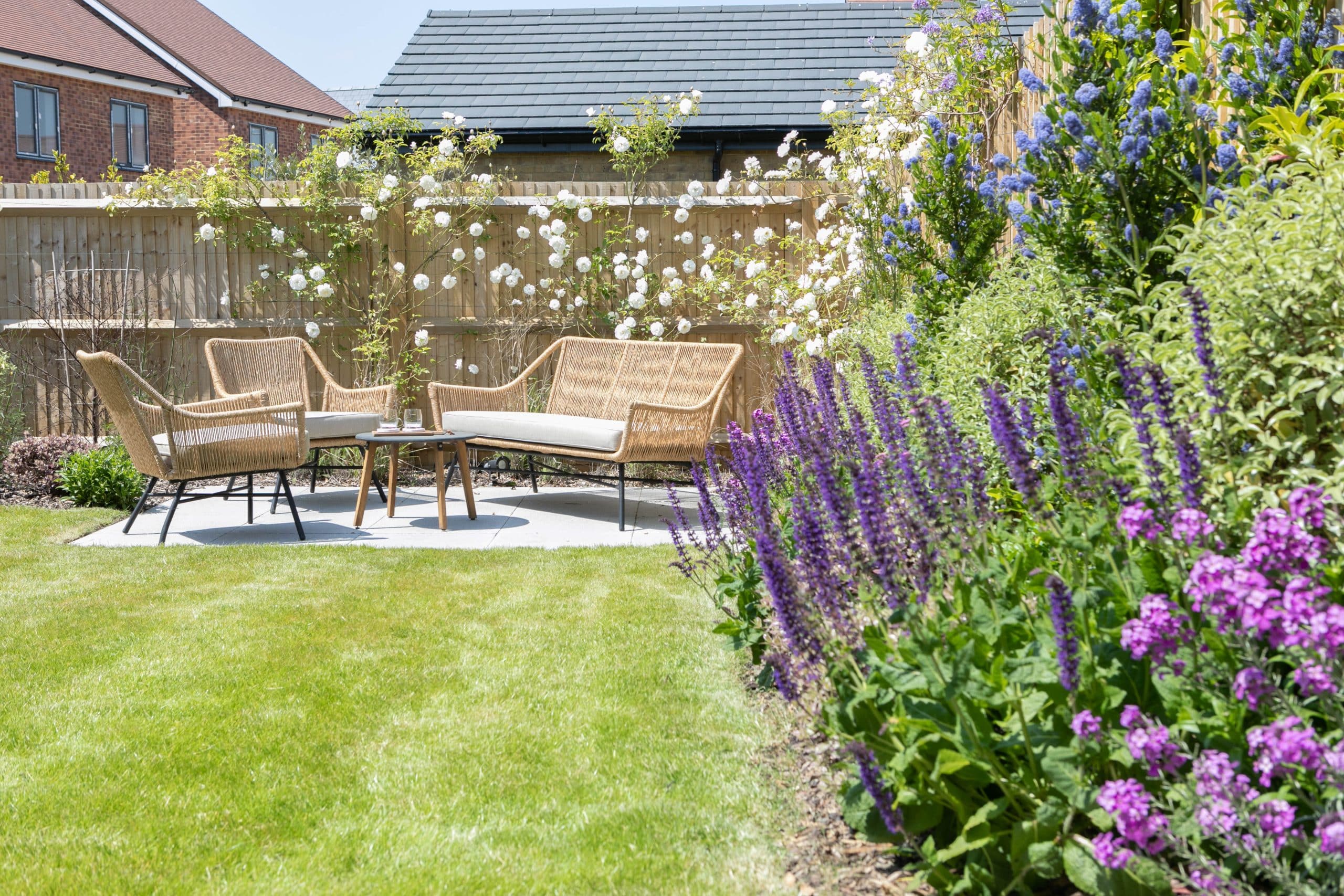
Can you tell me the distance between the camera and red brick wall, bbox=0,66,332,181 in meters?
20.0

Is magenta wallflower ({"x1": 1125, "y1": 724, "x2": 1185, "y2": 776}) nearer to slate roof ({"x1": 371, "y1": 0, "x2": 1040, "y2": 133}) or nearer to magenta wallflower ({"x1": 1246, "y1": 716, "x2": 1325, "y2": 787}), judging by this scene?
magenta wallflower ({"x1": 1246, "y1": 716, "x2": 1325, "y2": 787})

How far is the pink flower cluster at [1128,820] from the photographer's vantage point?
1614mm

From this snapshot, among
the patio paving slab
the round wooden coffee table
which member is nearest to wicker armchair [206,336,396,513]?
the patio paving slab

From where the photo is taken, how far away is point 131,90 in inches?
867

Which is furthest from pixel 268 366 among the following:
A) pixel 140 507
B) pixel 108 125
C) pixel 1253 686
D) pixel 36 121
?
pixel 108 125

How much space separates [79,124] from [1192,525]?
2306 cm

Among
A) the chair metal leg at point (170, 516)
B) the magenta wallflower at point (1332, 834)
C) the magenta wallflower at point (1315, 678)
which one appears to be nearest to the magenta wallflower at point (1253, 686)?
the magenta wallflower at point (1315, 678)

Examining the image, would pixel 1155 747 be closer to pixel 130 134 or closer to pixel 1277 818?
pixel 1277 818

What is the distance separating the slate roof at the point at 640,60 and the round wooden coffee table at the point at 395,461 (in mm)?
6546

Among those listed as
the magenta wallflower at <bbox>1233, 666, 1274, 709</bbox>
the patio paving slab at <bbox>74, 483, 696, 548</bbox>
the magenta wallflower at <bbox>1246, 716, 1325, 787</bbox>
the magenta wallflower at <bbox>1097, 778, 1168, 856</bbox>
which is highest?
the magenta wallflower at <bbox>1233, 666, 1274, 709</bbox>

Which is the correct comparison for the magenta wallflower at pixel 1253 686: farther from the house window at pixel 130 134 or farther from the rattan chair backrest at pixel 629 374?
the house window at pixel 130 134

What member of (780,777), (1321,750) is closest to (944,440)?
(780,777)

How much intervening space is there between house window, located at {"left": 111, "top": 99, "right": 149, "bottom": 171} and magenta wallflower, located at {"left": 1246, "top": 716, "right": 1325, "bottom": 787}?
76.4 ft

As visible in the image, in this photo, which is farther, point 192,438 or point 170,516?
point 192,438
